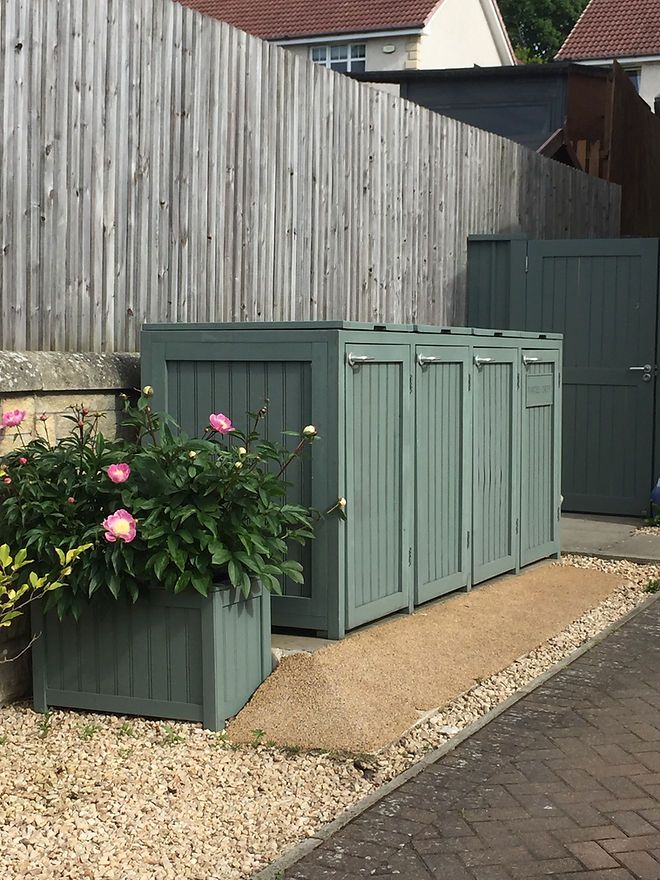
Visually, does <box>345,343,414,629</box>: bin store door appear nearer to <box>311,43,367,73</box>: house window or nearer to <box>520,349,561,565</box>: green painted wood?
<box>520,349,561,565</box>: green painted wood

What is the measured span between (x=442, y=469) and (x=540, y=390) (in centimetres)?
147

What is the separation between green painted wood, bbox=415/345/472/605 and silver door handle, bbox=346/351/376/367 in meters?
0.56

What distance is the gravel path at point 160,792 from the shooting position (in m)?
3.73

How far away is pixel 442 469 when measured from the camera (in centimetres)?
665

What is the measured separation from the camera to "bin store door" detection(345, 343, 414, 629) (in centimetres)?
576

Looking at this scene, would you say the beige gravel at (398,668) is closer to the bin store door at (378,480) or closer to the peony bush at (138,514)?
the bin store door at (378,480)

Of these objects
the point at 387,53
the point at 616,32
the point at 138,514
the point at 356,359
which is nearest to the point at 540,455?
the point at 356,359

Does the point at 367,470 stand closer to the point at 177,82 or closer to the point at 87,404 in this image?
the point at 87,404

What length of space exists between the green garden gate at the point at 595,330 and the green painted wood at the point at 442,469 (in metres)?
3.49

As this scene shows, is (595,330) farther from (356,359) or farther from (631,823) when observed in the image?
(631,823)

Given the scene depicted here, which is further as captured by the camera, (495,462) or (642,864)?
(495,462)

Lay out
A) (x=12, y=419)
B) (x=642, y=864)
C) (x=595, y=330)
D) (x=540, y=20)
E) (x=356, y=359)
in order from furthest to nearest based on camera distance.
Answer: (x=540, y=20), (x=595, y=330), (x=356, y=359), (x=12, y=419), (x=642, y=864)

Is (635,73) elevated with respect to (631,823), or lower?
elevated

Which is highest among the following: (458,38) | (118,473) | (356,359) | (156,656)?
(458,38)
